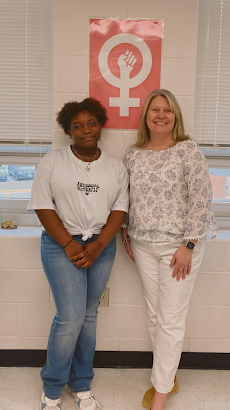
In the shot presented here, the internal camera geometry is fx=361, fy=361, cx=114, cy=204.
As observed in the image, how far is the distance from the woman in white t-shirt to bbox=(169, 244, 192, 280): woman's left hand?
0.32 meters

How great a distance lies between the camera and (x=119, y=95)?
6.64 feet

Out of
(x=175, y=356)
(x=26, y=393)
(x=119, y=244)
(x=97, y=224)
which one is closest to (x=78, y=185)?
(x=97, y=224)

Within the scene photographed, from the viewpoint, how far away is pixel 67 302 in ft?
5.58

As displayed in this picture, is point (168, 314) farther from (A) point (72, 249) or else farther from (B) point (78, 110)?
(B) point (78, 110)

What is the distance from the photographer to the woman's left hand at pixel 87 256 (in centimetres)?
170

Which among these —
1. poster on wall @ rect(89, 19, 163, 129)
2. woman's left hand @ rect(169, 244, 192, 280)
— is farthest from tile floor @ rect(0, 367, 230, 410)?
poster on wall @ rect(89, 19, 163, 129)

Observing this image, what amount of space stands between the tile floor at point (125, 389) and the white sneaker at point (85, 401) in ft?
0.14

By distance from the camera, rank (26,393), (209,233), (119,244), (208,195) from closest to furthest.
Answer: (208,195), (209,233), (26,393), (119,244)

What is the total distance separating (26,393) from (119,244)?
95 centimetres

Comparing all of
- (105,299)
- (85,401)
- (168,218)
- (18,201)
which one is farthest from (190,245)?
(18,201)

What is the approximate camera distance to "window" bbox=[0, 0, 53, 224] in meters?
2.13

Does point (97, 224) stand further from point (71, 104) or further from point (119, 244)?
point (71, 104)

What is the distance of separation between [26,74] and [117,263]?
1.26m

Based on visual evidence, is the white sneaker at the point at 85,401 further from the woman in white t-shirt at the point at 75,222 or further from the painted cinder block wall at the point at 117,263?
the painted cinder block wall at the point at 117,263
